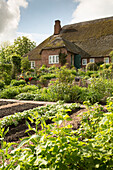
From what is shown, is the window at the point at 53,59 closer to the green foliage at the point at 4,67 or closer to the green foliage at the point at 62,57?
the green foliage at the point at 62,57

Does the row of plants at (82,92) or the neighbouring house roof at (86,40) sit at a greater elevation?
the neighbouring house roof at (86,40)

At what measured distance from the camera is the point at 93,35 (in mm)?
29531

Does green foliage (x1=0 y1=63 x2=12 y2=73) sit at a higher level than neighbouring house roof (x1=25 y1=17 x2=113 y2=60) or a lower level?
lower

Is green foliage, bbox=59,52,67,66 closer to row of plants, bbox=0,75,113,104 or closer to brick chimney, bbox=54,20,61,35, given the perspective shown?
brick chimney, bbox=54,20,61,35

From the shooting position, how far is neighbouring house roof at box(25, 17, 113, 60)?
82.7ft

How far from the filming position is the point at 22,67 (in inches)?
843

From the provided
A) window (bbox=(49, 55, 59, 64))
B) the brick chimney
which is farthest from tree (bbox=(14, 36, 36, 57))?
window (bbox=(49, 55, 59, 64))

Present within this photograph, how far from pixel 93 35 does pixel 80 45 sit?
3.04 m

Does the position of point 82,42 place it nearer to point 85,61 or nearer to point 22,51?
point 85,61

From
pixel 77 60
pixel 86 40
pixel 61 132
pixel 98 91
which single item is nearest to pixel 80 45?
pixel 86 40

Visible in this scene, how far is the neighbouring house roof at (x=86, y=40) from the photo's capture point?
2520cm

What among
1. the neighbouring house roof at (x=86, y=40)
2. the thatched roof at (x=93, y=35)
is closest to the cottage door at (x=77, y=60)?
the neighbouring house roof at (x=86, y=40)

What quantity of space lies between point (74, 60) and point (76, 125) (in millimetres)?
23919

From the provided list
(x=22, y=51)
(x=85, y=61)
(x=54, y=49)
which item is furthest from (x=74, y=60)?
(x=22, y=51)
